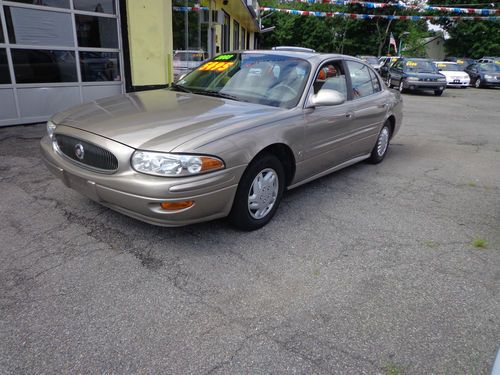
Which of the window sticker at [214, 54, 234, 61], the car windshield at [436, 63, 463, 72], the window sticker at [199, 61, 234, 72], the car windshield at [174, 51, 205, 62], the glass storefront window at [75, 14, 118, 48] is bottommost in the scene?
the car windshield at [436, 63, 463, 72]

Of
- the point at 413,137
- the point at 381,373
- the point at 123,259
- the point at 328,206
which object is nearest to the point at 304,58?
the point at 328,206

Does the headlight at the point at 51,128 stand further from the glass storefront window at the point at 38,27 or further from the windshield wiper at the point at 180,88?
the glass storefront window at the point at 38,27

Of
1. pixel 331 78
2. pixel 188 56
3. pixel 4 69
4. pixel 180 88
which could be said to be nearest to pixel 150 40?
pixel 4 69

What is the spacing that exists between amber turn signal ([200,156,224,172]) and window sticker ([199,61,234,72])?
191 cm

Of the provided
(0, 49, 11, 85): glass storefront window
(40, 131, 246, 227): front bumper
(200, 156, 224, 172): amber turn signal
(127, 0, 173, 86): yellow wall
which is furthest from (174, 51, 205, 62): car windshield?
(200, 156, 224, 172): amber turn signal

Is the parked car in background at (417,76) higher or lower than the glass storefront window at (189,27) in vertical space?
lower

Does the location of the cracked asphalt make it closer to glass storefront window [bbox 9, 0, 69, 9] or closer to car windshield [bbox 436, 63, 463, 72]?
glass storefront window [bbox 9, 0, 69, 9]

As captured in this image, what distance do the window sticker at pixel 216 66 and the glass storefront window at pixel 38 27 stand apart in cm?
388

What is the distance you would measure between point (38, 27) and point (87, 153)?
5146mm

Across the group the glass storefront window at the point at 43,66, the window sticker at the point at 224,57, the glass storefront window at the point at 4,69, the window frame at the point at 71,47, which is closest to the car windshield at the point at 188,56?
the window frame at the point at 71,47

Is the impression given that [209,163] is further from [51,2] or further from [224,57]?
[51,2]

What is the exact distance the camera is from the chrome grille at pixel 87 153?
9.55 ft

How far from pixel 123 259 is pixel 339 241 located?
1787 mm

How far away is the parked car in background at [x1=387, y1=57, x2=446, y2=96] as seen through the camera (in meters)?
17.1
